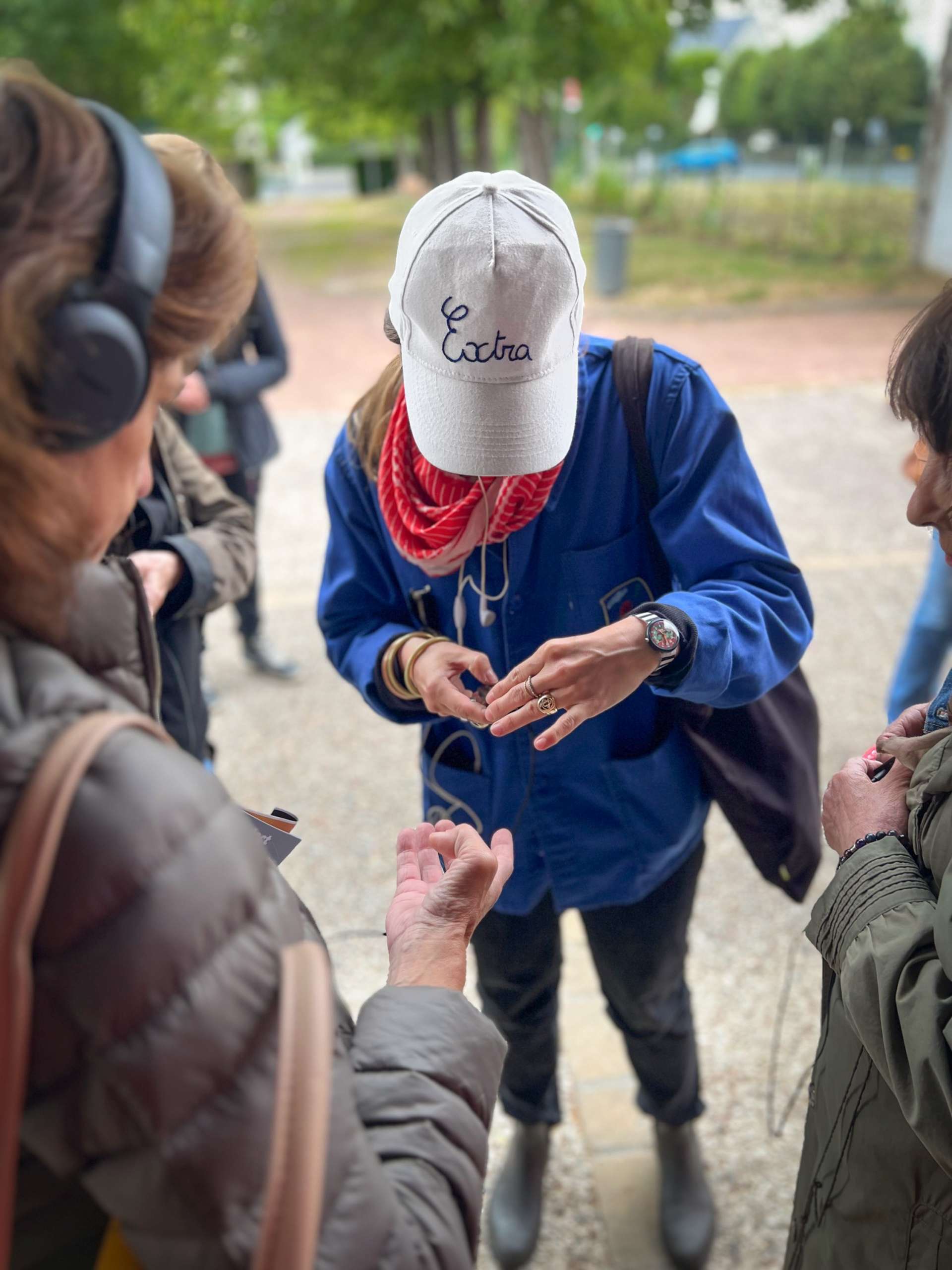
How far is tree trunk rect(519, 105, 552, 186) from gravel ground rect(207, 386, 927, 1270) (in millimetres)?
10113

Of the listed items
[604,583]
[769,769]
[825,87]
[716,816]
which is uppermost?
[825,87]

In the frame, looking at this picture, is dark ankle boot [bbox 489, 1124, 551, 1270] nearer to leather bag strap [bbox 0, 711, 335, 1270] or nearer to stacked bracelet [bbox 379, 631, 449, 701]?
stacked bracelet [bbox 379, 631, 449, 701]

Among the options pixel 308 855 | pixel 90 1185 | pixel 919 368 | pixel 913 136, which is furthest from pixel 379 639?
pixel 913 136

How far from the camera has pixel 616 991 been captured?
85.7 inches

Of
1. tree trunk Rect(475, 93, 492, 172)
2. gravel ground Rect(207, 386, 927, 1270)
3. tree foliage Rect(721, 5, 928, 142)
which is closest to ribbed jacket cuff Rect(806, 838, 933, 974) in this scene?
gravel ground Rect(207, 386, 927, 1270)

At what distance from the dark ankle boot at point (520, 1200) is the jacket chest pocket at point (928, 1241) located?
1130 mm

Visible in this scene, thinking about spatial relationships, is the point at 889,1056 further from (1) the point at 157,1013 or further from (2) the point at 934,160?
(2) the point at 934,160

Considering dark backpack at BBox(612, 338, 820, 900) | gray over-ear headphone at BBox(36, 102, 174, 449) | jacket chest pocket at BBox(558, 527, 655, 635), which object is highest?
gray over-ear headphone at BBox(36, 102, 174, 449)

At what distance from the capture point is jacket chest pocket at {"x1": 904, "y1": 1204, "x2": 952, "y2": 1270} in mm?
1333

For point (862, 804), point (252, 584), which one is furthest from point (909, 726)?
point (252, 584)

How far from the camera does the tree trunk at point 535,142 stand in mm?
16141

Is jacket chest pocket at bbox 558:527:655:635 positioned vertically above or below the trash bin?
above

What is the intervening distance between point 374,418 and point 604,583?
498 millimetres

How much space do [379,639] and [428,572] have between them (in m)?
0.19
